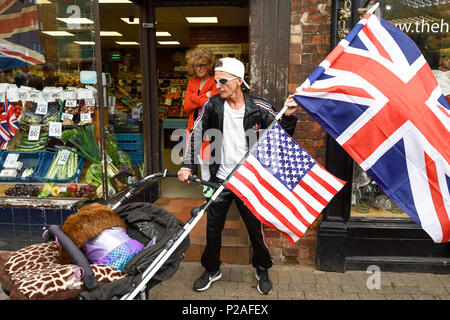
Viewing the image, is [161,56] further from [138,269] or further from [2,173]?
[138,269]

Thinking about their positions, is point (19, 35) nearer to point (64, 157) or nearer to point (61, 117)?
point (61, 117)

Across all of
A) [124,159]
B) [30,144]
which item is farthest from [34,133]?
[124,159]

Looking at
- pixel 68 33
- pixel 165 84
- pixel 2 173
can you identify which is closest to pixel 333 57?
pixel 68 33

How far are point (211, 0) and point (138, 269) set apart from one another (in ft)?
12.8

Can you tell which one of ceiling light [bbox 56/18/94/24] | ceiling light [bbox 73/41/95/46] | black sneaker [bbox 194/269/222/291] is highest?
ceiling light [bbox 56/18/94/24]

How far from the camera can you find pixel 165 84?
11391 millimetres

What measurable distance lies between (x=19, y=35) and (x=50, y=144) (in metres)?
1.47

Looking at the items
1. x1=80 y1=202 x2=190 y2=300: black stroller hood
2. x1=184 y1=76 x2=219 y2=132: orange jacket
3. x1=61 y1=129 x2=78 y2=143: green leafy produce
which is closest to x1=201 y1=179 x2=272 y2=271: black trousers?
x1=80 y1=202 x2=190 y2=300: black stroller hood

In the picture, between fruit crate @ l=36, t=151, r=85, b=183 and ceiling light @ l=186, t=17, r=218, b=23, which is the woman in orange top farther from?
ceiling light @ l=186, t=17, r=218, b=23

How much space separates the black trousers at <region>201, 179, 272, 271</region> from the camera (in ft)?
12.6

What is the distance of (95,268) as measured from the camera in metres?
2.33

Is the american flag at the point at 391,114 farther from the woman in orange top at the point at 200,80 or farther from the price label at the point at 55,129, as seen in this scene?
the price label at the point at 55,129

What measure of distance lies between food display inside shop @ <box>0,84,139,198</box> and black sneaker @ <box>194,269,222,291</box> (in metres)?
1.68

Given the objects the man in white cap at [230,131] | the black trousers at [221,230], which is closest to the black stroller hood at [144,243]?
the man in white cap at [230,131]
